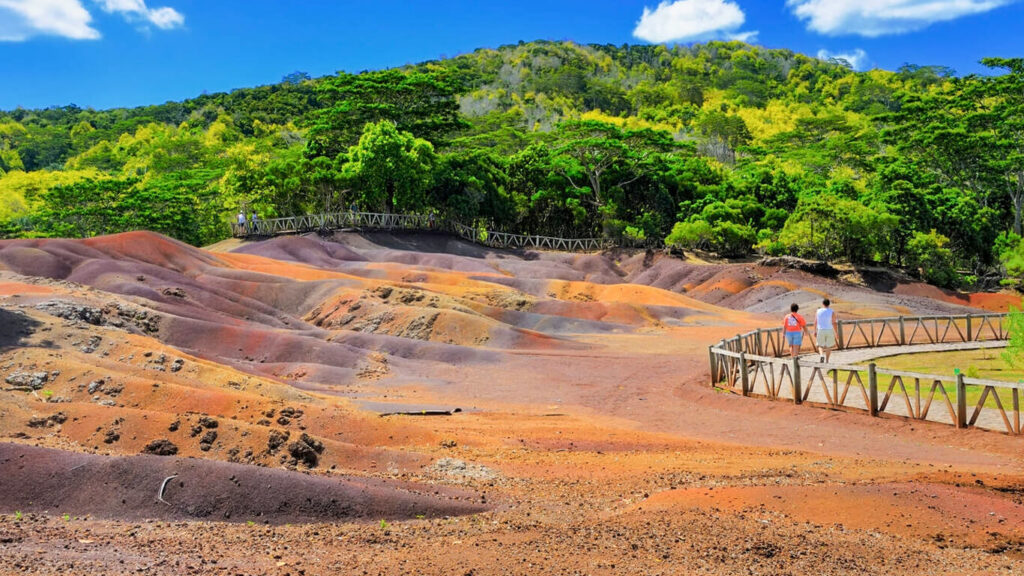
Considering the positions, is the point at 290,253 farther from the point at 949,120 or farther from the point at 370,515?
the point at 949,120

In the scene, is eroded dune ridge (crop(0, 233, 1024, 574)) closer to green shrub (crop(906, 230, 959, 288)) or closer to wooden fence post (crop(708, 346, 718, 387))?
wooden fence post (crop(708, 346, 718, 387))

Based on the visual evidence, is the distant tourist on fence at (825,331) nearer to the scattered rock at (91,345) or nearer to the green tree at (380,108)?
the scattered rock at (91,345)

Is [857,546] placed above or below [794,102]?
below

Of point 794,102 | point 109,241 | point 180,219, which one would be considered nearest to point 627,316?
point 109,241

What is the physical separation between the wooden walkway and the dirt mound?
4834 centimetres

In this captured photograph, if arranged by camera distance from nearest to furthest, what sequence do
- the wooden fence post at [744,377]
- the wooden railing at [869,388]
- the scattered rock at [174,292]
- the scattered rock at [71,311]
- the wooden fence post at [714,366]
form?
the wooden railing at [869,388]
the wooden fence post at [744,377]
the wooden fence post at [714,366]
the scattered rock at [71,311]
the scattered rock at [174,292]

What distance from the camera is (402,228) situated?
2379 inches

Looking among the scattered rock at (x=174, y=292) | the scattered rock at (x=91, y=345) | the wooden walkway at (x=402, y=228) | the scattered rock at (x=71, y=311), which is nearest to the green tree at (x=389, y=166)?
the wooden walkway at (x=402, y=228)

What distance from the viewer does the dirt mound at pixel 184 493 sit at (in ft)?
29.3

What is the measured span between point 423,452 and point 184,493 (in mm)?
4708

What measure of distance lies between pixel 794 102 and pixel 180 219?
124 metres

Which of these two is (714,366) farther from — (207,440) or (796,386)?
(207,440)

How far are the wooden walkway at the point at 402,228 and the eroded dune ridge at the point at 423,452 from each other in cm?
2468

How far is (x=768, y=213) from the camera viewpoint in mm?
59406
